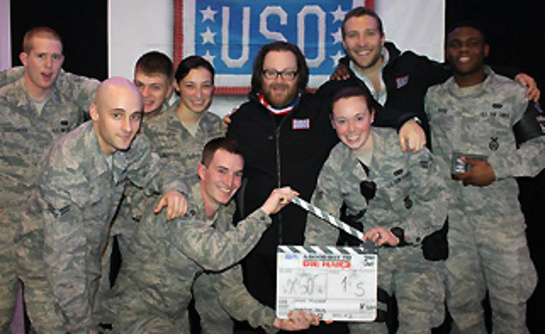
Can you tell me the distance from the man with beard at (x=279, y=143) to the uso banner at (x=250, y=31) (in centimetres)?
158

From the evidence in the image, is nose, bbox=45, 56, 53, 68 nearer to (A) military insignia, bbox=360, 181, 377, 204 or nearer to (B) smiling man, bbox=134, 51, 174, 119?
(B) smiling man, bbox=134, 51, 174, 119

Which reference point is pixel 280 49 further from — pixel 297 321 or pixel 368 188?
pixel 297 321

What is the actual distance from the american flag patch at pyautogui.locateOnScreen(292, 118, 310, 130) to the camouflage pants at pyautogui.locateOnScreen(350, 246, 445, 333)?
1074mm

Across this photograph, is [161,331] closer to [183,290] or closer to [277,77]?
[183,290]

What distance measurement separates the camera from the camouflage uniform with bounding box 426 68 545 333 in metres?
4.21

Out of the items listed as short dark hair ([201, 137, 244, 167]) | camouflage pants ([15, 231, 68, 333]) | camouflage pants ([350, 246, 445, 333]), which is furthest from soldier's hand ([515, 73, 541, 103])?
camouflage pants ([15, 231, 68, 333])

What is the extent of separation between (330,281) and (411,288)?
56 cm

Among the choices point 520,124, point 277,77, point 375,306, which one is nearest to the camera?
point 375,306

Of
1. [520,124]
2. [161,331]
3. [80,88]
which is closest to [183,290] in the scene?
[161,331]

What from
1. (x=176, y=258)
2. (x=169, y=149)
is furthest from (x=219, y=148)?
(x=169, y=149)

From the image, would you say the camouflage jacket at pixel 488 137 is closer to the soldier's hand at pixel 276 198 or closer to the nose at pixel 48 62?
the soldier's hand at pixel 276 198

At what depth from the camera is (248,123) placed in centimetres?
415

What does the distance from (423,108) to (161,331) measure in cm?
265

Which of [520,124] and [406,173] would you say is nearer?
[406,173]
